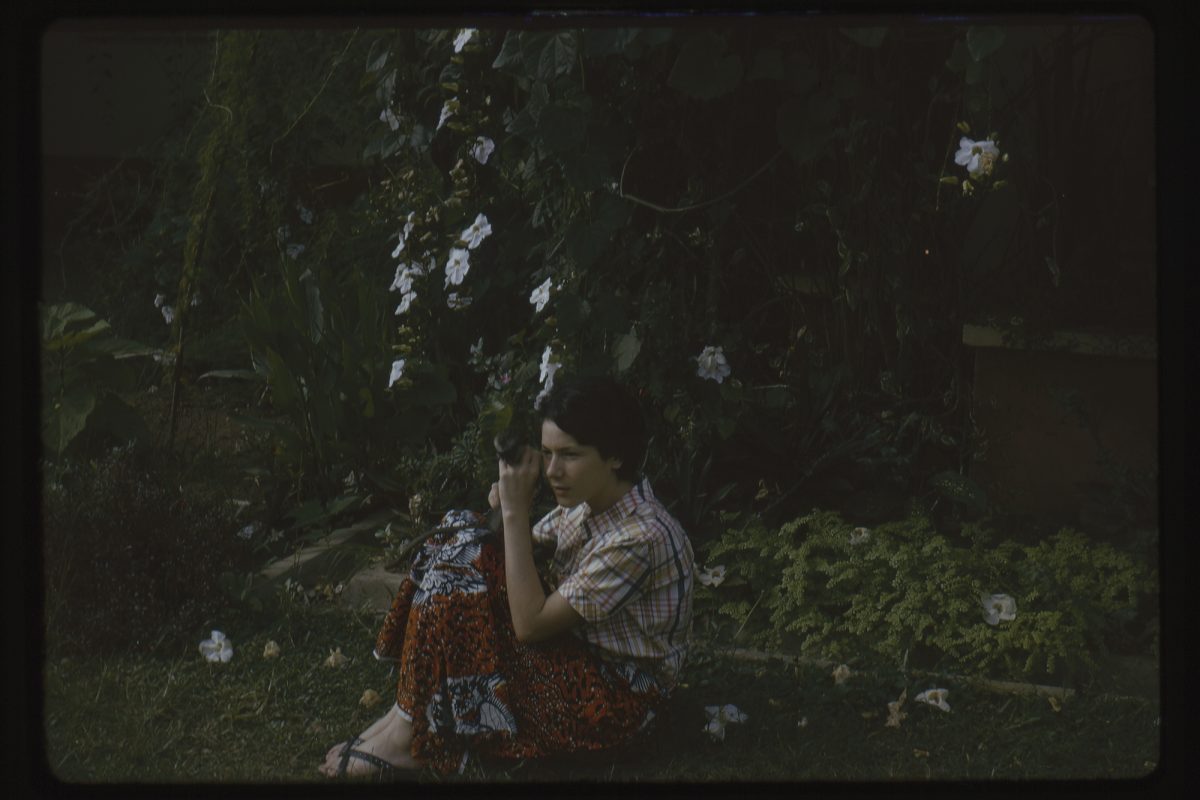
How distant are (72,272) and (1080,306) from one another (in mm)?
2533

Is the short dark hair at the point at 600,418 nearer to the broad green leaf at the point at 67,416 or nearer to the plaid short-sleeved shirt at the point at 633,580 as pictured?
the plaid short-sleeved shirt at the point at 633,580

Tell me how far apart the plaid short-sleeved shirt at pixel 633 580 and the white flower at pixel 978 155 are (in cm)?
128

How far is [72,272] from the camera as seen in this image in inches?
141

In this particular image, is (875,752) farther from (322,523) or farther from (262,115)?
(262,115)

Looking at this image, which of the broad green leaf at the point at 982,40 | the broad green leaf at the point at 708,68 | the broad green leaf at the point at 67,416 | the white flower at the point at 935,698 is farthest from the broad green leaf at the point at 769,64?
the broad green leaf at the point at 67,416

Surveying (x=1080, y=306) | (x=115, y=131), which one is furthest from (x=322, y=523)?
(x=1080, y=306)

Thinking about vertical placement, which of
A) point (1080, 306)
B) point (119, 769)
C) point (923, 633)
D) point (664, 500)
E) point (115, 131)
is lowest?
point (119, 769)

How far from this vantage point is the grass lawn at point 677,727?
2818 millimetres

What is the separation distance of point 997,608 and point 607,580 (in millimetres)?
1045

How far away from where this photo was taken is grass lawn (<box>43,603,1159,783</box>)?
2.82 m

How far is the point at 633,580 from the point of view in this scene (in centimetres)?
263

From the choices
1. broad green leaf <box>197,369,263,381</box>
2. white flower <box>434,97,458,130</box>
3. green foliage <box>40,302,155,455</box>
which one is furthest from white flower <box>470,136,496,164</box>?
green foliage <box>40,302,155,455</box>

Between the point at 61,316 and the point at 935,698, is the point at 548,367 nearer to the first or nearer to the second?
the point at 935,698

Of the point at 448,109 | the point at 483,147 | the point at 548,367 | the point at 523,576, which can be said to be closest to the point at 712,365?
the point at 548,367
